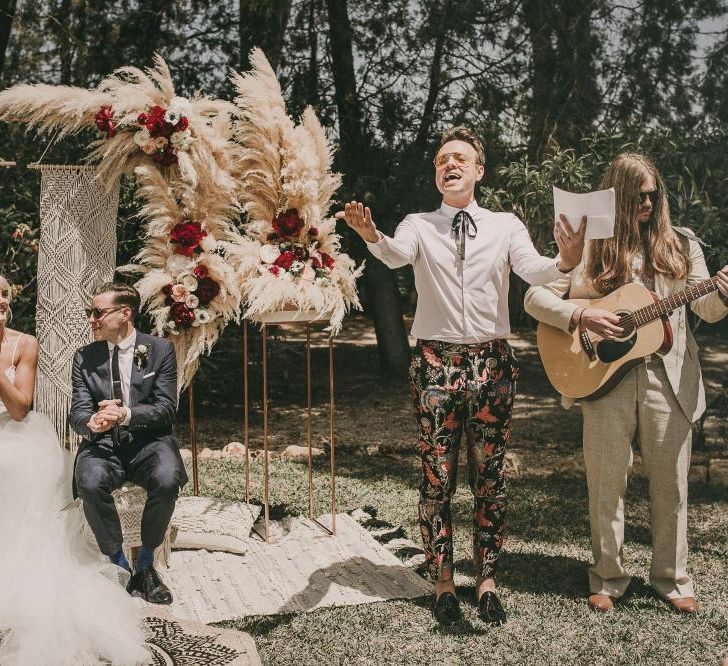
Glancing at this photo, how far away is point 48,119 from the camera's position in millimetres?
4797

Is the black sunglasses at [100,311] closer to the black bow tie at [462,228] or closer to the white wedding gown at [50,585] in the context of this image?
the white wedding gown at [50,585]

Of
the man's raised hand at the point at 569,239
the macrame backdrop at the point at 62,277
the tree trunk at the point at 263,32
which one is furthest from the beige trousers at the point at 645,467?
the tree trunk at the point at 263,32

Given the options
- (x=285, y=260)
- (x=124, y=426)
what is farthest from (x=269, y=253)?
(x=124, y=426)

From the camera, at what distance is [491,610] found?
13.3ft

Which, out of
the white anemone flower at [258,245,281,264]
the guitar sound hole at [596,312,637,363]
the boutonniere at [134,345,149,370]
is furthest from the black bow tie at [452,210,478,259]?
the boutonniere at [134,345,149,370]

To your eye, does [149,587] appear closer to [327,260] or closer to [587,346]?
[327,260]

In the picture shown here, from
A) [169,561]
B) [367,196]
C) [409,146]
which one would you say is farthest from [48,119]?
[409,146]

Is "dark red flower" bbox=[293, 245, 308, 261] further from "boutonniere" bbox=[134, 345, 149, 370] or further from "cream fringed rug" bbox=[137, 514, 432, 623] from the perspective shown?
"cream fringed rug" bbox=[137, 514, 432, 623]

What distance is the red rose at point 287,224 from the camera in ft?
16.0

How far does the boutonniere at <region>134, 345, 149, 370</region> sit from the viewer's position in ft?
14.6

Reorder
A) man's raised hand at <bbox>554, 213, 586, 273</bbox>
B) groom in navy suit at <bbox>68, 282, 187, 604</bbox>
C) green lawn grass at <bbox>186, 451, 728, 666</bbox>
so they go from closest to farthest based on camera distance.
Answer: man's raised hand at <bbox>554, 213, 586, 273</bbox> → green lawn grass at <bbox>186, 451, 728, 666</bbox> → groom in navy suit at <bbox>68, 282, 187, 604</bbox>

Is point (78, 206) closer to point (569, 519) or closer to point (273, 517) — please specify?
point (273, 517)

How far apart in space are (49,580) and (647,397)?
270 centimetres

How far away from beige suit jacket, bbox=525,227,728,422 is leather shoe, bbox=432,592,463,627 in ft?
4.52
